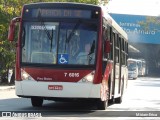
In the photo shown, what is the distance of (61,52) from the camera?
47.4 feet

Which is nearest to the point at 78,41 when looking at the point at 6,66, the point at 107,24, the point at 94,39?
the point at 94,39

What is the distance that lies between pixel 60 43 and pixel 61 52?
0.26m

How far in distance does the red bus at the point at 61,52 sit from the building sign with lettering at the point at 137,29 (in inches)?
2677

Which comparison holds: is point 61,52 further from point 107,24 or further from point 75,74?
point 107,24

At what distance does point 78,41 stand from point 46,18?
1.15 metres

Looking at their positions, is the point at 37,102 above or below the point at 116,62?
below

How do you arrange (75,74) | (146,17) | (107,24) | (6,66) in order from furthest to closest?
(146,17), (6,66), (107,24), (75,74)

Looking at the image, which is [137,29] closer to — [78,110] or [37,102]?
[37,102]

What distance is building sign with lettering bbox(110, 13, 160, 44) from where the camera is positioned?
83.2 m

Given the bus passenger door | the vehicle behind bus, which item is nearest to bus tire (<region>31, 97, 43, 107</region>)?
the bus passenger door

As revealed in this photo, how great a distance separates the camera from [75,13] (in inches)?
583

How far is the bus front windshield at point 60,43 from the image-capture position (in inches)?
568

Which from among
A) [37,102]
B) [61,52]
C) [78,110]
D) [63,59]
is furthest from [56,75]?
[37,102]

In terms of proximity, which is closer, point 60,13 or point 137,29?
point 60,13
